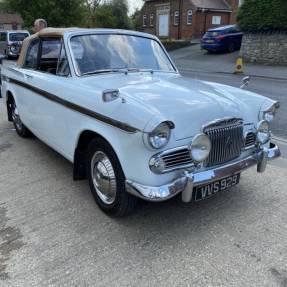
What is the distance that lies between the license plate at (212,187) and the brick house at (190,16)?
100 ft

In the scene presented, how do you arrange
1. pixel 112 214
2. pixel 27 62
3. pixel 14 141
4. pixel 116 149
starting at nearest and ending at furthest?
1. pixel 116 149
2. pixel 112 214
3. pixel 27 62
4. pixel 14 141

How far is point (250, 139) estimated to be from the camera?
3.47 metres

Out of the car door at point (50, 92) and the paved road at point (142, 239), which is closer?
the paved road at point (142, 239)

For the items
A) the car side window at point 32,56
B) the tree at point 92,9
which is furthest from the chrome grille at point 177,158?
the tree at point 92,9

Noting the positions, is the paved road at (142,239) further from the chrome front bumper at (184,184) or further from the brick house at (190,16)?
the brick house at (190,16)

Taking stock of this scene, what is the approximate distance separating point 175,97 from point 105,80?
0.90m

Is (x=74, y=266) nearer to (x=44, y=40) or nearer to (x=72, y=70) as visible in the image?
(x=72, y=70)

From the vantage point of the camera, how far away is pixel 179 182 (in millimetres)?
2807

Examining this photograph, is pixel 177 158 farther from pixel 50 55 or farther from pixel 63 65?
pixel 50 55

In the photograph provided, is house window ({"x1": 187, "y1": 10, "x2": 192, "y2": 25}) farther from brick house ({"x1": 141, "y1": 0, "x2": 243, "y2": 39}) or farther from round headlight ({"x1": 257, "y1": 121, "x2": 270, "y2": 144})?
round headlight ({"x1": 257, "y1": 121, "x2": 270, "y2": 144})

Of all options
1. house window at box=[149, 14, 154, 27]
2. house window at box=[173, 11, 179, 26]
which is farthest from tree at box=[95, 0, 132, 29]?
house window at box=[173, 11, 179, 26]

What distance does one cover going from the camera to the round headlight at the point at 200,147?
114 inches

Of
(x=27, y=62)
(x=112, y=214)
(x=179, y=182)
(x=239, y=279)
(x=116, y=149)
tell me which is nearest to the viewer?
(x=239, y=279)

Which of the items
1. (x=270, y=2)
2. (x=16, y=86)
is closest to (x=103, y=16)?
(x=270, y=2)
